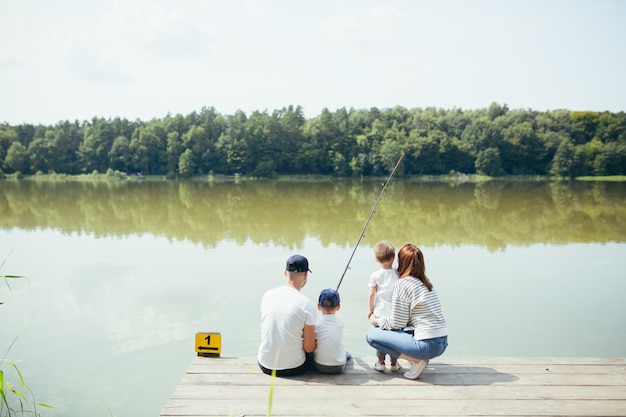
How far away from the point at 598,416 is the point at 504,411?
55 cm

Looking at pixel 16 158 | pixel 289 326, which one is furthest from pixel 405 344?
pixel 16 158

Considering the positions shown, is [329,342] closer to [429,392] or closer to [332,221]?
[429,392]

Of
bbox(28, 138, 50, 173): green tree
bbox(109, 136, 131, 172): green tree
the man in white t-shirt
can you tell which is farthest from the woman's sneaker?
bbox(28, 138, 50, 173): green tree

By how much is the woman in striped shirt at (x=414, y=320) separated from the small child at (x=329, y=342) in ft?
1.02

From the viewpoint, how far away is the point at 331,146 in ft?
210

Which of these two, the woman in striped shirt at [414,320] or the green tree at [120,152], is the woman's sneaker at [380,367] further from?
the green tree at [120,152]

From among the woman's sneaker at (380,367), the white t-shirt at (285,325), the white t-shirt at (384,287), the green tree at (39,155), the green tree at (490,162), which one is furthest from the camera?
the green tree at (39,155)

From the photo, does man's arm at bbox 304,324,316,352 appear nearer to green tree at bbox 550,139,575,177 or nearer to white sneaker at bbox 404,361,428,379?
white sneaker at bbox 404,361,428,379

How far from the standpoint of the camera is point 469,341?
5.59 meters

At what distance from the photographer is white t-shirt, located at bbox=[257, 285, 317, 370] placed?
335cm

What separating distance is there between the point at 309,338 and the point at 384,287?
744 millimetres

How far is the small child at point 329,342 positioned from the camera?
3.48 metres

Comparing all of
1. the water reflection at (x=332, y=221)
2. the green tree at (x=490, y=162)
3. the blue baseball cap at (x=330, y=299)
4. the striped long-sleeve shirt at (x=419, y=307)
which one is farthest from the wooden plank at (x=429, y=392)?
the green tree at (x=490, y=162)

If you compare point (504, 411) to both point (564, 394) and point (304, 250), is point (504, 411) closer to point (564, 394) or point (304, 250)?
point (564, 394)
